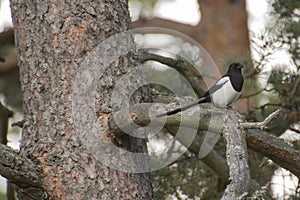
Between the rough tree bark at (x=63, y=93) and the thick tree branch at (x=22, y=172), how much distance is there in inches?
0.9

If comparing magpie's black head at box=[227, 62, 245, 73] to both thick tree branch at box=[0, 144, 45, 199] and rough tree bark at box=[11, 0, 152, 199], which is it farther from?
thick tree branch at box=[0, 144, 45, 199]

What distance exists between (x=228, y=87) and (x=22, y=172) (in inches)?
60.8

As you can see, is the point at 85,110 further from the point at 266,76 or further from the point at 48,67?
the point at 266,76

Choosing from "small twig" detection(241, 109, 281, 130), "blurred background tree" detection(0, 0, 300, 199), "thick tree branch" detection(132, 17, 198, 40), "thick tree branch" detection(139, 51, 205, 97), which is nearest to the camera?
"small twig" detection(241, 109, 281, 130)

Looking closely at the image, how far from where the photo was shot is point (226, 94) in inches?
137

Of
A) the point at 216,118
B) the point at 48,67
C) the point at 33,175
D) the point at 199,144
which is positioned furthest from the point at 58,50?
Answer: the point at 199,144

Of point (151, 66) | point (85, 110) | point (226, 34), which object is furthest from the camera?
point (226, 34)

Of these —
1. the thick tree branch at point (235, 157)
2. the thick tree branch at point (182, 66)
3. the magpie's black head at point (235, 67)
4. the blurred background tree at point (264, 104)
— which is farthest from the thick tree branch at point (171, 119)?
the magpie's black head at point (235, 67)

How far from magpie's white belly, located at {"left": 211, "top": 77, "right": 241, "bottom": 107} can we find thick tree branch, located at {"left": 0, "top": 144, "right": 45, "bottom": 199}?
1388 millimetres

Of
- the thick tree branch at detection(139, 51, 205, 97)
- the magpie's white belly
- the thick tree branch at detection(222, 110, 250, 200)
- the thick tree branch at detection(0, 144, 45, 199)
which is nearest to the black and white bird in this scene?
the magpie's white belly

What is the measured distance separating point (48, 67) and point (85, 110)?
0.68ft

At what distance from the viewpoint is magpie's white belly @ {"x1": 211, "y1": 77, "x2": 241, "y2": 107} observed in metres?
3.41

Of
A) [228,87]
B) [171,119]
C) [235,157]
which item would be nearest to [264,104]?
[228,87]

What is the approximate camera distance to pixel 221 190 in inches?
128
